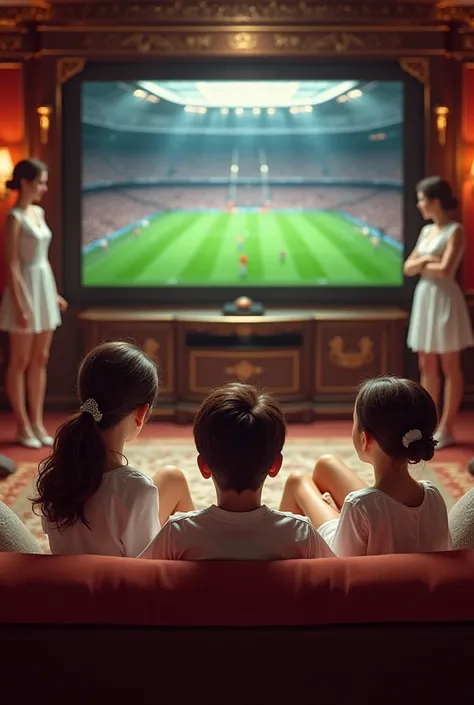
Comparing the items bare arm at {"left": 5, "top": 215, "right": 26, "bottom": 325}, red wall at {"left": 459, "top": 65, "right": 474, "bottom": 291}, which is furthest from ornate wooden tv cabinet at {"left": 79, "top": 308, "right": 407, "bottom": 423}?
bare arm at {"left": 5, "top": 215, "right": 26, "bottom": 325}

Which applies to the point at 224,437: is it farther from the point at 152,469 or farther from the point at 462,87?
the point at 462,87

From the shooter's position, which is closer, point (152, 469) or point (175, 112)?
point (152, 469)

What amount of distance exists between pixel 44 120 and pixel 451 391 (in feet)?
9.90

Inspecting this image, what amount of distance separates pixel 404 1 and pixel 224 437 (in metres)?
5.10

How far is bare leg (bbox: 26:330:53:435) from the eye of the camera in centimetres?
597

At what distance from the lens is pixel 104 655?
1906 mm

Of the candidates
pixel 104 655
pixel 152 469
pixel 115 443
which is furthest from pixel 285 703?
pixel 152 469

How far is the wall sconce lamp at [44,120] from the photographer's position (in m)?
6.64

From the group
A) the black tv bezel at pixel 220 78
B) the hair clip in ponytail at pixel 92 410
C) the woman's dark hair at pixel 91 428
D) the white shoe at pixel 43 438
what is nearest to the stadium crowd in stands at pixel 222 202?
the black tv bezel at pixel 220 78

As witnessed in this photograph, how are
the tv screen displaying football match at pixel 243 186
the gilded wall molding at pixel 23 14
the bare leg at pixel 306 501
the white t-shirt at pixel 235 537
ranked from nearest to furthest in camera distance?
the white t-shirt at pixel 235 537
the bare leg at pixel 306 501
the gilded wall molding at pixel 23 14
the tv screen displaying football match at pixel 243 186

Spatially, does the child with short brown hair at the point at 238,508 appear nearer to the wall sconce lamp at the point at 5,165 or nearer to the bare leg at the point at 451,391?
the bare leg at the point at 451,391

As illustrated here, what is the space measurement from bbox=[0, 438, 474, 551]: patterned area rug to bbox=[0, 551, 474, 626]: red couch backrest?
2.32m

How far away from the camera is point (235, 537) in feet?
6.83

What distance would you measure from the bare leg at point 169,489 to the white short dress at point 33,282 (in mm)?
3050
